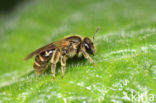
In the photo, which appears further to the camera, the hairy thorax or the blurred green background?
the hairy thorax

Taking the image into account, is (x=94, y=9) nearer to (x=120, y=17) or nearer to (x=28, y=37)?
(x=120, y=17)

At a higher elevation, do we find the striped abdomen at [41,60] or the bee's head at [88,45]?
the bee's head at [88,45]

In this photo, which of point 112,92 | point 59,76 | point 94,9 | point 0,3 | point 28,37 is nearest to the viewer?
point 112,92

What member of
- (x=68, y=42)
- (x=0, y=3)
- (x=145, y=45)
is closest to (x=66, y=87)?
(x=68, y=42)

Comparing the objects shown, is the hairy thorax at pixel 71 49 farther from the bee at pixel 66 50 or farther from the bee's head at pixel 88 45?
the bee's head at pixel 88 45

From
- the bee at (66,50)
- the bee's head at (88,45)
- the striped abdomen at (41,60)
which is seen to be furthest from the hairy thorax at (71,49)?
the striped abdomen at (41,60)

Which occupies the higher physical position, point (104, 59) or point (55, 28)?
point (55, 28)

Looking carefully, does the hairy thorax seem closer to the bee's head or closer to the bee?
the bee

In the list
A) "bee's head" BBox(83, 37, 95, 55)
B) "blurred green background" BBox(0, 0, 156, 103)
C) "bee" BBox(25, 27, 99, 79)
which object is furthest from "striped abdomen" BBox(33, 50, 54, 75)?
"bee's head" BBox(83, 37, 95, 55)
